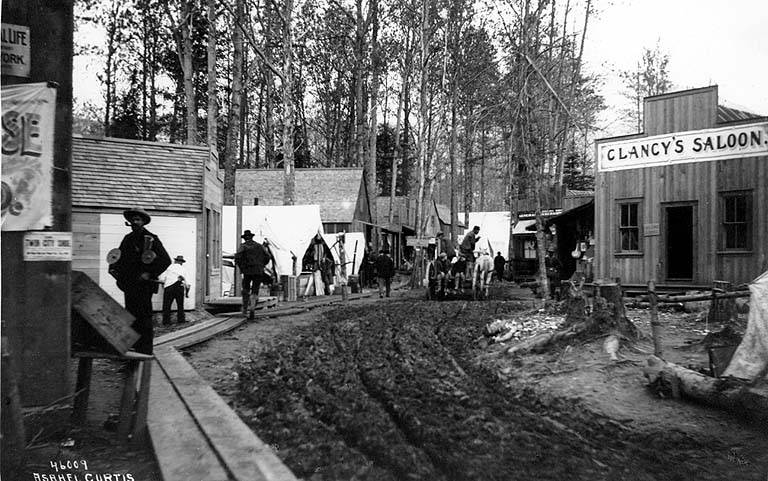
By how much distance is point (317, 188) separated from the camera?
35969 mm

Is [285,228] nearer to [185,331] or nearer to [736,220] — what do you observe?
[185,331]

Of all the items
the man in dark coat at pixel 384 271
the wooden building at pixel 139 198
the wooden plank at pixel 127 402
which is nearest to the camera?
the wooden plank at pixel 127 402

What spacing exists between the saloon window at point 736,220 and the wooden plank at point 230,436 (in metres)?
12.5

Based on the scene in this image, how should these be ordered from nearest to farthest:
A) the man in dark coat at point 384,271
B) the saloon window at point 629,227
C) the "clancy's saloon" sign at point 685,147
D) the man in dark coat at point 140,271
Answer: the man in dark coat at point 140,271 < the "clancy's saloon" sign at point 685,147 < the saloon window at point 629,227 < the man in dark coat at point 384,271

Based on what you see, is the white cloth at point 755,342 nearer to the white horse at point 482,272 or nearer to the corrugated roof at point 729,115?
the corrugated roof at point 729,115

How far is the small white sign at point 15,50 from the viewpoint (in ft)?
14.7

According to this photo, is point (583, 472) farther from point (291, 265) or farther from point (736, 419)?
point (291, 265)

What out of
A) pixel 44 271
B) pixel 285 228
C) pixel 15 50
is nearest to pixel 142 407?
pixel 44 271

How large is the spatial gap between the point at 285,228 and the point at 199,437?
17515mm

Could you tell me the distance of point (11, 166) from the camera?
4.45 meters

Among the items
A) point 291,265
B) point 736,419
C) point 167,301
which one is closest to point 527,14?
point 291,265

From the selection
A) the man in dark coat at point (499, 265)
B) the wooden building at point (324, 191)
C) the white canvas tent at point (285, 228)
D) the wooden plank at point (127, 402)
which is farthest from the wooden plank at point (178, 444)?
the wooden building at point (324, 191)

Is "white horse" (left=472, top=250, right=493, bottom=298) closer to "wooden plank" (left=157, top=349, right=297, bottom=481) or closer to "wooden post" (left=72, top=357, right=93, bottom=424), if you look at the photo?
"wooden plank" (left=157, top=349, right=297, bottom=481)

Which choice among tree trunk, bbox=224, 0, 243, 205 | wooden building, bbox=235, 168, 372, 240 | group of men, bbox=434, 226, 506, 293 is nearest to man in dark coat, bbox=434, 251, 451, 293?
group of men, bbox=434, 226, 506, 293
